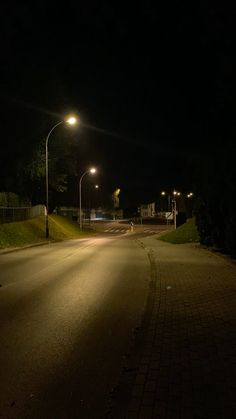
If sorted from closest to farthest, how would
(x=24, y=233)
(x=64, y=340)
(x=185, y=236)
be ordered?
(x=64, y=340), (x=185, y=236), (x=24, y=233)

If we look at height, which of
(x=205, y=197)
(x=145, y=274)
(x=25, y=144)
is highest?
(x=25, y=144)

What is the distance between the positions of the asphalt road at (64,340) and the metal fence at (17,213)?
76.8 feet

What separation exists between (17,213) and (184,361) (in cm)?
3817

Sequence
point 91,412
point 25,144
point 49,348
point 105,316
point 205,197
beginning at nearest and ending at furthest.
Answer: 1. point 91,412
2. point 49,348
3. point 105,316
4. point 205,197
5. point 25,144

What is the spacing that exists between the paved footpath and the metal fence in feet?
91.6

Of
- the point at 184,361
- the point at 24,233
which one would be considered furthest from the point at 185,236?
the point at 184,361

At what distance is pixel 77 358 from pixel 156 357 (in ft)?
3.50

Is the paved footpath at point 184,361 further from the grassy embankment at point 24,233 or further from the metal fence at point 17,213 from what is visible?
the metal fence at point 17,213

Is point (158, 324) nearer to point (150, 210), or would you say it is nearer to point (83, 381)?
point (83, 381)

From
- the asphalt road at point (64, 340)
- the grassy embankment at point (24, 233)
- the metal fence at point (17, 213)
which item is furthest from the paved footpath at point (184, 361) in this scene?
the metal fence at point (17, 213)

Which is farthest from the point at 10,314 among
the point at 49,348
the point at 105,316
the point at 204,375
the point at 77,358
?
the point at 204,375

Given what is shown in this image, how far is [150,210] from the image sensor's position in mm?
167375

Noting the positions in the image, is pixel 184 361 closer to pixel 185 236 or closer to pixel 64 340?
pixel 64 340

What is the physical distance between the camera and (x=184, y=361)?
571 centimetres
